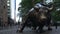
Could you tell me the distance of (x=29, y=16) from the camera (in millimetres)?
2445

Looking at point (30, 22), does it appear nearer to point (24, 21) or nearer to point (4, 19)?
point (24, 21)

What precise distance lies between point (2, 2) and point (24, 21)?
346 inches

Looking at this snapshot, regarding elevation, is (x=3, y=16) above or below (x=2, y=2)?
below

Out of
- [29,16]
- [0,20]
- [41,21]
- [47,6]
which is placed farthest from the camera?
[0,20]

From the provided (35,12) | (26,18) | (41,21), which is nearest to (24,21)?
(26,18)

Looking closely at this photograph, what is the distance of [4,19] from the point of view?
11188 millimetres

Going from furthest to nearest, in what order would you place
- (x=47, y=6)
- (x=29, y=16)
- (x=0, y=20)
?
(x=0, y=20), (x=29, y=16), (x=47, y=6)

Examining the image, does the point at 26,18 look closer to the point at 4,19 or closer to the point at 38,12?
the point at 38,12

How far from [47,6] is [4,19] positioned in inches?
355

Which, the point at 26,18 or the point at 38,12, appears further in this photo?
the point at 26,18

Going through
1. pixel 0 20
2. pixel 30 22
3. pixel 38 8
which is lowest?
pixel 0 20

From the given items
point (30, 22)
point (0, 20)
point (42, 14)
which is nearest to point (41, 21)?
point (42, 14)

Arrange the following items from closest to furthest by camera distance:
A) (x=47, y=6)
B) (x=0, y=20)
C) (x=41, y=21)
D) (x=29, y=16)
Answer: (x=41, y=21) → (x=47, y=6) → (x=29, y=16) → (x=0, y=20)

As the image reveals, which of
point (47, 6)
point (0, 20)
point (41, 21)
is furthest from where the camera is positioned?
point (0, 20)
